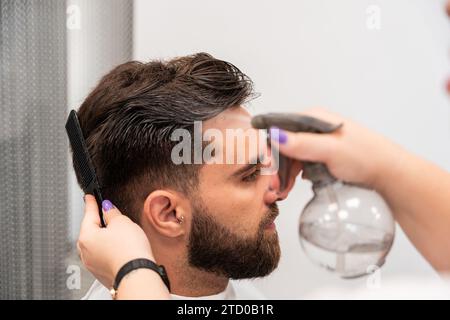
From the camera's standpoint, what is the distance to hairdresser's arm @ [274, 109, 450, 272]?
3.12ft

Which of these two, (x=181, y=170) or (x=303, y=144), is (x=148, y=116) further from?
(x=303, y=144)

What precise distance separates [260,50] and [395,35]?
39cm

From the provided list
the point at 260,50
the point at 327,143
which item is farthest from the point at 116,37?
the point at 327,143

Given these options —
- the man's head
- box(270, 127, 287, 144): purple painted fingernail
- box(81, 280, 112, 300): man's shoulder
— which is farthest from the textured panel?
box(270, 127, 287, 144): purple painted fingernail

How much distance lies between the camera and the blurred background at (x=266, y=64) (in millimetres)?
1488

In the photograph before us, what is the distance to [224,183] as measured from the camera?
1.28 metres

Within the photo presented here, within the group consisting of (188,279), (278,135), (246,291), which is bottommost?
(246,291)

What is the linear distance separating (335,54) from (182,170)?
58 cm

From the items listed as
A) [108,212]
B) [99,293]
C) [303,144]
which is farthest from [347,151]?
[99,293]

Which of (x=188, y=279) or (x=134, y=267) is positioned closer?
(x=134, y=267)

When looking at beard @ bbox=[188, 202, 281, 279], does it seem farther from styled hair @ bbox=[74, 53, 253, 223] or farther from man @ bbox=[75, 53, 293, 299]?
styled hair @ bbox=[74, 53, 253, 223]

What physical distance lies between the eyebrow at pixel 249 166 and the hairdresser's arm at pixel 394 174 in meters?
0.32

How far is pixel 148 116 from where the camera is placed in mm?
1241
